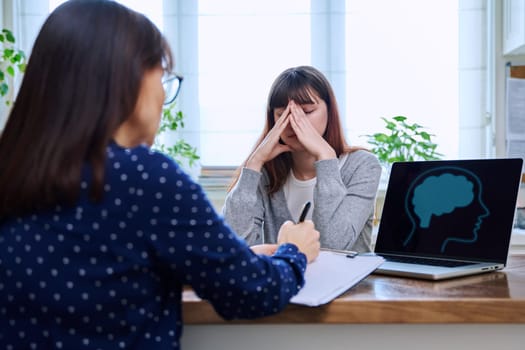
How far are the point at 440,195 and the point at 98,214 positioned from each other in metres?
0.75

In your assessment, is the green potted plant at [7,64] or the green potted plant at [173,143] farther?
the green potted plant at [173,143]

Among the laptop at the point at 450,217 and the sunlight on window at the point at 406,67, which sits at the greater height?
the sunlight on window at the point at 406,67

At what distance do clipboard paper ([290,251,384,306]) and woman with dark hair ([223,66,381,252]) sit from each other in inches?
16.7

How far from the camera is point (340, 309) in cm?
86

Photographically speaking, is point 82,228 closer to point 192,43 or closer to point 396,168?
point 396,168

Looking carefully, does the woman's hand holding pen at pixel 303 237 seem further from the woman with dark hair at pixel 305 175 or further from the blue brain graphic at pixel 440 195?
the woman with dark hair at pixel 305 175

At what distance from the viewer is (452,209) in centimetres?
117

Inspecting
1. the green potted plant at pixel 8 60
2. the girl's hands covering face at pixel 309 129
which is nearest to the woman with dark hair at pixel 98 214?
the girl's hands covering face at pixel 309 129

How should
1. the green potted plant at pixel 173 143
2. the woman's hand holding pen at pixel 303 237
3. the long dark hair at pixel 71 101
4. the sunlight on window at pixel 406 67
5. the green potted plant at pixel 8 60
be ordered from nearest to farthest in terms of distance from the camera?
the long dark hair at pixel 71 101, the woman's hand holding pen at pixel 303 237, the green potted plant at pixel 8 60, the green potted plant at pixel 173 143, the sunlight on window at pixel 406 67

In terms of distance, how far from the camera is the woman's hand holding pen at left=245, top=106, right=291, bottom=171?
164cm

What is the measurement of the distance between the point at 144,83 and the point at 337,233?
2.78 feet

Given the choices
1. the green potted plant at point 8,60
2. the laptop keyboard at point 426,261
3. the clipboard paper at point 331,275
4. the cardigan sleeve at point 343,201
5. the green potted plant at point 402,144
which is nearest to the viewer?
the clipboard paper at point 331,275

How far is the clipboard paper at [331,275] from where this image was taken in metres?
0.84

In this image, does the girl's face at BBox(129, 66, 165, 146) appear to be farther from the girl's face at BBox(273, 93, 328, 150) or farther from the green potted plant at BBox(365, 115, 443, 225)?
the green potted plant at BBox(365, 115, 443, 225)
